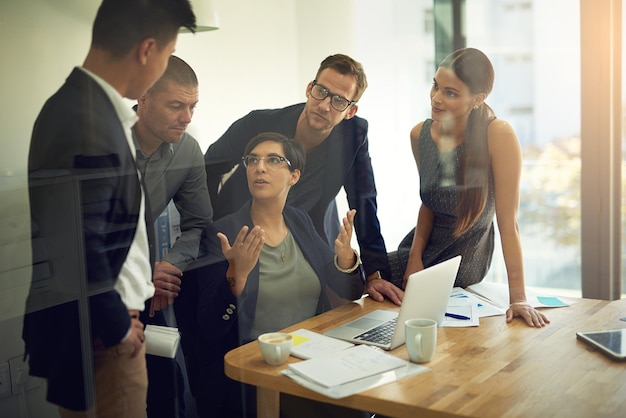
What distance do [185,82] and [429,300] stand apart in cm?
89

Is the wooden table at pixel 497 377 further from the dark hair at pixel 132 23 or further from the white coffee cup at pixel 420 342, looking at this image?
the dark hair at pixel 132 23

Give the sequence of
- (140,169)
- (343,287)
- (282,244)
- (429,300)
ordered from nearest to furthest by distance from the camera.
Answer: (140,169) → (429,300) → (282,244) → (343,287)

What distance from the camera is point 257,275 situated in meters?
2.09

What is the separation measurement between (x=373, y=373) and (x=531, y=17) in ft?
6.16

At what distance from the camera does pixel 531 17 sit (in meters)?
2.92

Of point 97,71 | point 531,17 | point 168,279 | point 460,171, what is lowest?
point 168,279

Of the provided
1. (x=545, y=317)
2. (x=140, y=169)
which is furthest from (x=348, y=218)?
(x=140, y=169)

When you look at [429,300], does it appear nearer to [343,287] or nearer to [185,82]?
[343,287]

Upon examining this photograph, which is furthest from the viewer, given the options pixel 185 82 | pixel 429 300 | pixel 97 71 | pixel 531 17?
pixel 531 17

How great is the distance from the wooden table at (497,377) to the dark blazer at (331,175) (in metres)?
0.40

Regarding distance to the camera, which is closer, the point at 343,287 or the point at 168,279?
the point at 168,279

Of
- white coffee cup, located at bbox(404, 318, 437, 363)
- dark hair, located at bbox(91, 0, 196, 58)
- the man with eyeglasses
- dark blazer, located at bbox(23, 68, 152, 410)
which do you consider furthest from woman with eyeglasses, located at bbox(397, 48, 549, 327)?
dark blazer, located at bbox(23, 68, 152, 410)

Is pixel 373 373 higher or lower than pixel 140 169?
lower

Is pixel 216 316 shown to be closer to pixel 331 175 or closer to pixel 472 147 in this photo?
pixel 331 175
